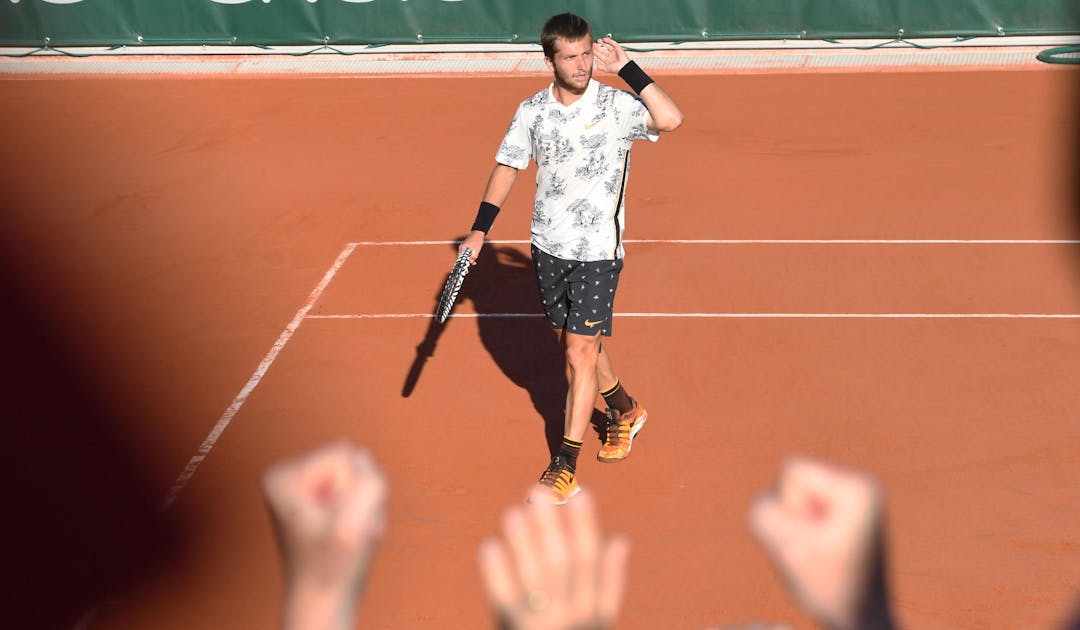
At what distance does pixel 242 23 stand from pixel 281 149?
572cm

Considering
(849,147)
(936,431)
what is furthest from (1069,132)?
(936,431)

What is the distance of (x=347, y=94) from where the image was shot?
16.3 m

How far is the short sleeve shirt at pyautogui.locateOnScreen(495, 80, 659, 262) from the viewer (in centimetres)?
609

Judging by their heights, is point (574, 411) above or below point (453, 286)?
below

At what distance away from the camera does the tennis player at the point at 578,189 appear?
607 centimetres

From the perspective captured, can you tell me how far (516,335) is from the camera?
8.41m

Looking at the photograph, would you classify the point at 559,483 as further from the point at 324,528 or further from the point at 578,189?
the point at 324,528

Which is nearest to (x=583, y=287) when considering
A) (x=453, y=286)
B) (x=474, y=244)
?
(x=474, y=244)

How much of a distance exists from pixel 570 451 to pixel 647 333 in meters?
2.15

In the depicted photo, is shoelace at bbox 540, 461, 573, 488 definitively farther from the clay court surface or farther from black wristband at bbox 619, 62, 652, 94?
black wristband at bbox 619, 62, 652, 94

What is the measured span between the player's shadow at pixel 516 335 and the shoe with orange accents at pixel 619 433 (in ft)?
0.99

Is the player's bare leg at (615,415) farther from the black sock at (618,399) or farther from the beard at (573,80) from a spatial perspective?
the beard at (573,80)

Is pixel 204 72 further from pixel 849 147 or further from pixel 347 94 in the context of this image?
pixel 849 147

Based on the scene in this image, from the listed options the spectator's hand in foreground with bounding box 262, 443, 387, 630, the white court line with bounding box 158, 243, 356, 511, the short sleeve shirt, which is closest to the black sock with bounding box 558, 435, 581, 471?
the short sleeve shirt
